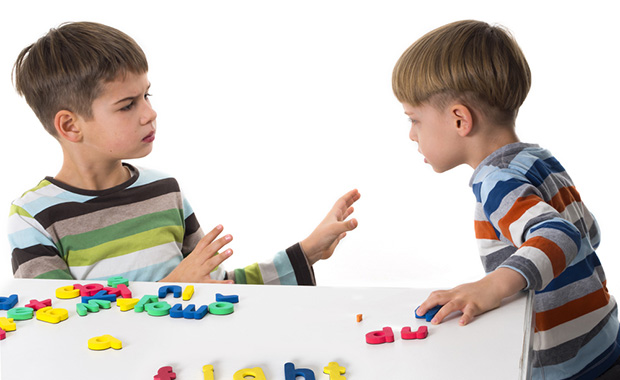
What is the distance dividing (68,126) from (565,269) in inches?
37.5

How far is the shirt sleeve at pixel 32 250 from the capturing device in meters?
1.22

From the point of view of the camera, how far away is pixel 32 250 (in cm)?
123

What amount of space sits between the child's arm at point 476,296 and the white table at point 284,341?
0.01m

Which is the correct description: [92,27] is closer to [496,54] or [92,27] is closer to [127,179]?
[127,179]

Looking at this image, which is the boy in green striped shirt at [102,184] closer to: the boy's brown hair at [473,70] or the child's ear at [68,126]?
the child's ear at [68,126]

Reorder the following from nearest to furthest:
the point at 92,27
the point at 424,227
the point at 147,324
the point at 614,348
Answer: the point at 147,324, the point at 614,348, the point at 92,27, the point at 424,227

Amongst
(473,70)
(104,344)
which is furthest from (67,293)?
(473,70)

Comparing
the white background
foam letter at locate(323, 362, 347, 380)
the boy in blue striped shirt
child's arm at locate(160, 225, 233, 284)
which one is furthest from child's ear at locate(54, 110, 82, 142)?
the white background

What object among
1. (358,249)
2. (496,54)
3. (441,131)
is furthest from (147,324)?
(358,249)

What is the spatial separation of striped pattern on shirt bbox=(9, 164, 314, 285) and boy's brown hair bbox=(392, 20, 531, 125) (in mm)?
431

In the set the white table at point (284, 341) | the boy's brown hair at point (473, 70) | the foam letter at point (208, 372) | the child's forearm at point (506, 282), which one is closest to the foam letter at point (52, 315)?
the white table at point (284, 341)

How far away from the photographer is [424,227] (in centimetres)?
275

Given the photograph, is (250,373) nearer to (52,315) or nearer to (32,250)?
(52,315)

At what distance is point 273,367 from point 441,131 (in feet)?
2.11
